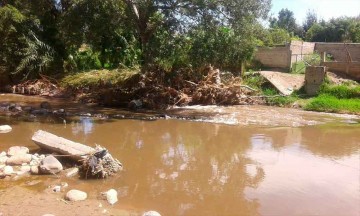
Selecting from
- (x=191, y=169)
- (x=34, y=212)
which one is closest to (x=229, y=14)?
(x=191, y=169)

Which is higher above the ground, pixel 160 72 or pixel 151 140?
pixel 160 72

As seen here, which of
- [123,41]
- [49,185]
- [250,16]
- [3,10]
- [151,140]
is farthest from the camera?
[123,41]

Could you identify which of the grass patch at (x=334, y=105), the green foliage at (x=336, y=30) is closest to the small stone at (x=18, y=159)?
the grass patch at (x=334, y=105)

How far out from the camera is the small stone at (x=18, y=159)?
804 centimetres

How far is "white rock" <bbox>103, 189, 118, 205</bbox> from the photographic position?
6257mm

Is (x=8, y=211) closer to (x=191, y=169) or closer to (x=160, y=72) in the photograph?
(x=191, y=169)

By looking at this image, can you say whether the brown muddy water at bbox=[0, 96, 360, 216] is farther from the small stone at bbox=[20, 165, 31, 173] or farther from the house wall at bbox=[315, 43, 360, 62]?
the house wall at bbox=[315, 43, 360, 62]

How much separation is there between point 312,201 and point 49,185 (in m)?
4.63

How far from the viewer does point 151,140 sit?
11.0m

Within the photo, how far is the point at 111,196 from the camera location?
6371mm

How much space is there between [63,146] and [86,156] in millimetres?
811

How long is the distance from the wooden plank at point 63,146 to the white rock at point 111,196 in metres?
1.63

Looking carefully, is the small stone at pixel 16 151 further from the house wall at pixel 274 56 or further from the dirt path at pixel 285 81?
the house wall at pixel 274 56

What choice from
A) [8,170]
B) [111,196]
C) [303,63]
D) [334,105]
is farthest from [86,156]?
[303,63]
